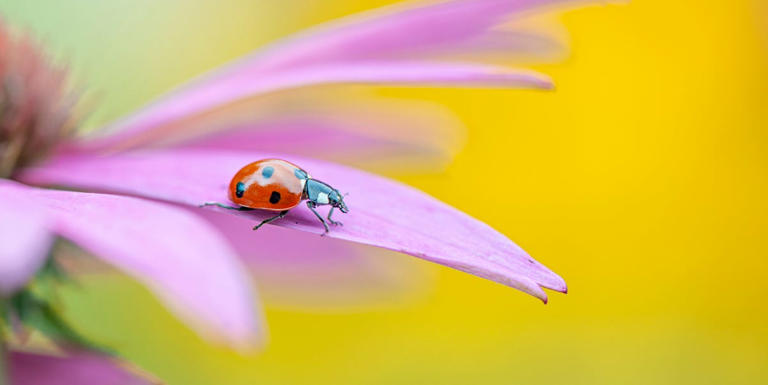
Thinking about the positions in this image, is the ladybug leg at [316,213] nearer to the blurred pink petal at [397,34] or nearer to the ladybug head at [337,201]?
the ladybug head at [337,201]

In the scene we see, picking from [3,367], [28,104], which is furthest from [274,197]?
[28,104]

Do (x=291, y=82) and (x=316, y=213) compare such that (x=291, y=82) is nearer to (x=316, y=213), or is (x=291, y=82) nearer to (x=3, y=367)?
(x=316, y=213)

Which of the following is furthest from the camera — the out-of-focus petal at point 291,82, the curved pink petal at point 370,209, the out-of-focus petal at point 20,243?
the out-of-focus petal at point 291,82

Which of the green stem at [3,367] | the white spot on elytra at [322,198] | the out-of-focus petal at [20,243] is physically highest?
the white spot on elytra at [322,198]

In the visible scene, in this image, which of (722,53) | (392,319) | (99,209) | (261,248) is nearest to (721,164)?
(722,53)

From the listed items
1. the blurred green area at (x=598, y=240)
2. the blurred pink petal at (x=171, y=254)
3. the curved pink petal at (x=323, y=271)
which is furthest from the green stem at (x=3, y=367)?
the blurred green area at (x=598, y=240)

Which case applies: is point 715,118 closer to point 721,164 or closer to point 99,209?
Result: point 721,164
